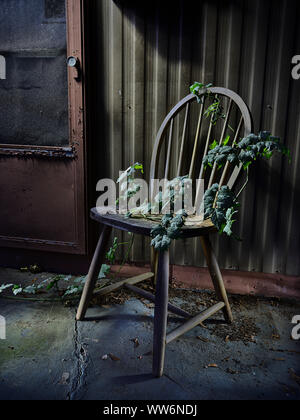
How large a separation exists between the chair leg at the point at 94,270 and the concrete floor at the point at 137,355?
0.07m

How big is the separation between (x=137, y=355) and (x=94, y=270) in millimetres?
420

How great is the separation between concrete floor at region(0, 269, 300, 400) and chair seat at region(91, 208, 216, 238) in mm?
523

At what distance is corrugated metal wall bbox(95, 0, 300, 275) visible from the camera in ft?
5.81

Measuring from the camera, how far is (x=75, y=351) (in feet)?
4.71

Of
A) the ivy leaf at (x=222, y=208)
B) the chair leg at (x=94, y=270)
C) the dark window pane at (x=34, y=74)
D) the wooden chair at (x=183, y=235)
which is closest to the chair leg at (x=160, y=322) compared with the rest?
the wooden chair at (x=183, y=235)

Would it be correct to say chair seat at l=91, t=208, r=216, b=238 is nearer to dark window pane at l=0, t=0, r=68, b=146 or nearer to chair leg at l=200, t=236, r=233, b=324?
chair leg at l=200, t=236, r=233, b=324

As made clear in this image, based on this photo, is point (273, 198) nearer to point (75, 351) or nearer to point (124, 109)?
point (124, 109)

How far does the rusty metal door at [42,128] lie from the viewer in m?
Answer: 2.02

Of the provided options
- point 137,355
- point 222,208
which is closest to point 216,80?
point 222,208

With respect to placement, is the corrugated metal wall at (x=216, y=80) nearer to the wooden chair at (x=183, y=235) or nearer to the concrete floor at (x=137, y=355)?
the wooden chair at (x=183, y=235)

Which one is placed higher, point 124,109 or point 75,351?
point 124,109

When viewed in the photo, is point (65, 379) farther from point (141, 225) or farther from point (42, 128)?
point (42, 128)

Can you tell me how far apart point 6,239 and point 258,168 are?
166cm
